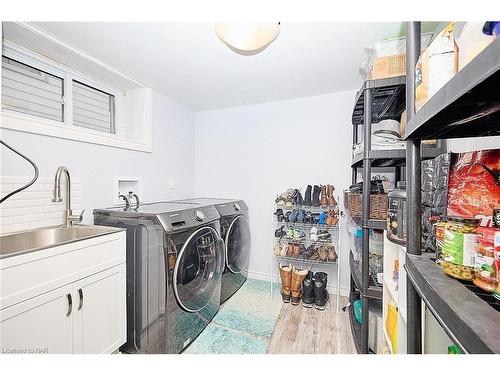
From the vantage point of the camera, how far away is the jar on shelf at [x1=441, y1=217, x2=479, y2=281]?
0.40 m

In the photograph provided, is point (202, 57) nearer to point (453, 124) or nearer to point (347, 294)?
point (453, 124)

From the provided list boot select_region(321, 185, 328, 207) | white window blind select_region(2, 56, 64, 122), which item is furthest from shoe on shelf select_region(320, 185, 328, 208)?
white window blind select_region(2, 56, 64, 122)

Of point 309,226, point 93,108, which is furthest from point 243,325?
point 93,108

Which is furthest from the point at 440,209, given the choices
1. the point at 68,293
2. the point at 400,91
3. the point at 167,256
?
the point at 68,293

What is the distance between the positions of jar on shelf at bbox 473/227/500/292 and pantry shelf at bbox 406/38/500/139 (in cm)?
20

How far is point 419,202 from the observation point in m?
0.51

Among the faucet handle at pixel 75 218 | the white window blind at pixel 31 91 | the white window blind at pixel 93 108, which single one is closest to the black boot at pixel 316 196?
the faucet handle at pixel 75 218

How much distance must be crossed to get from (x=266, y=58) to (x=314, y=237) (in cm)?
171

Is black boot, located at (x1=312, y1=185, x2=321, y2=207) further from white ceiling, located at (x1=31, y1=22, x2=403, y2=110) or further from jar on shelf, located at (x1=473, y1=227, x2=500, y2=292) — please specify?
jar on shelf, located at (x1=473, y1=227, x2=500, y2=292)

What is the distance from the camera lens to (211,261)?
1.99 m

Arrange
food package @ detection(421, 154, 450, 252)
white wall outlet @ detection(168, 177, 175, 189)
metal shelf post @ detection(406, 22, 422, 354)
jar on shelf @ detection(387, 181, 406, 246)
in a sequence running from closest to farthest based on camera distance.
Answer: metal shelf post @ detection(406, 22, 422, 354)
food package @ detection(421, 154, 450, 252)
jar on shelf @ detection(387, 181, 406, 246)
white wall outlet @ detection(168, 177, 175, 189)

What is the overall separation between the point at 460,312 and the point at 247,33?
46.2 inches

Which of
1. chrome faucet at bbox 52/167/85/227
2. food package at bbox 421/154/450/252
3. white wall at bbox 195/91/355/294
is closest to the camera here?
food package at bbox 421/154/450/252

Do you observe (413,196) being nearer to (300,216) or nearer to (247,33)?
(247,33)
